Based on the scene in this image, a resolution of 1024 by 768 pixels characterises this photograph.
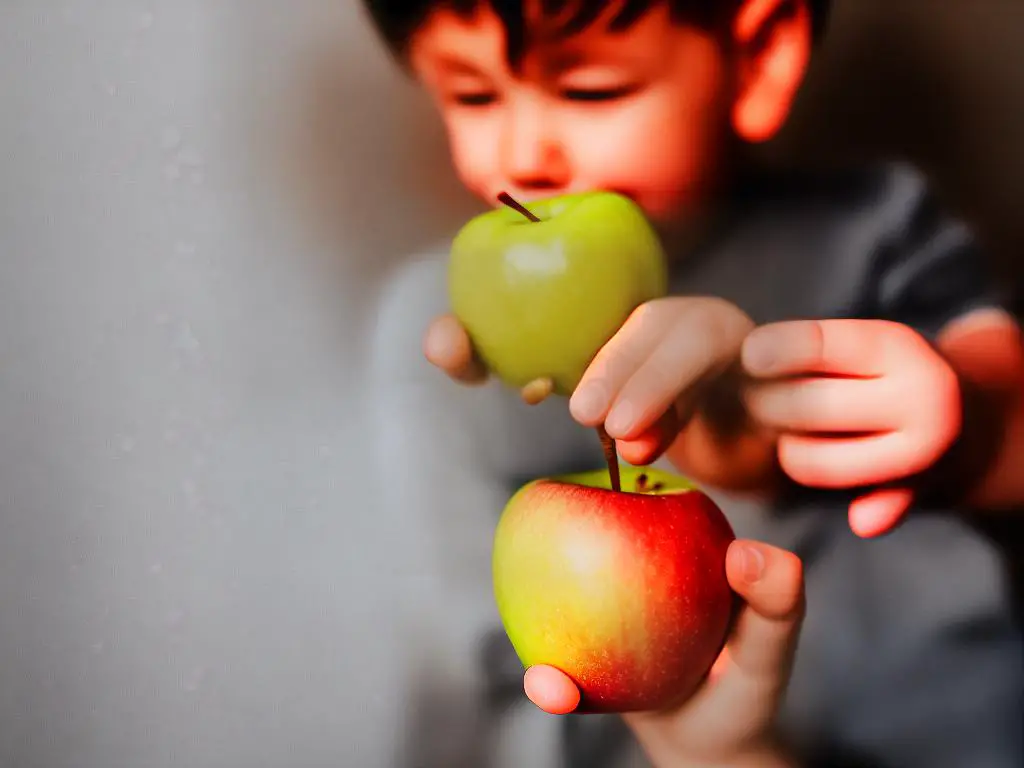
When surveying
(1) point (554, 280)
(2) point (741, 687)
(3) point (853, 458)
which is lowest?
(2) point (741, 687)

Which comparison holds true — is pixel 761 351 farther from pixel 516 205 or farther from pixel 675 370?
pixel 516 205

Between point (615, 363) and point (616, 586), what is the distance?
0.12 m

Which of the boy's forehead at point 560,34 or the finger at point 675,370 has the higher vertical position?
the boy's forehead at point 560,34

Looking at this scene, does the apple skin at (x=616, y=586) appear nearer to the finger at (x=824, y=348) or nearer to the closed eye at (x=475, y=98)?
the finger at (x=824, y=348)

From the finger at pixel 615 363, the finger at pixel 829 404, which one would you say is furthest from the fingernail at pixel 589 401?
the finger at pixel 829 404

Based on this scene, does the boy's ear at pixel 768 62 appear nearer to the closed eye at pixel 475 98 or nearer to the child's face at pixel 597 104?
the child's face at pixel 597 104

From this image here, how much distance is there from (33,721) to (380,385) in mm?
316

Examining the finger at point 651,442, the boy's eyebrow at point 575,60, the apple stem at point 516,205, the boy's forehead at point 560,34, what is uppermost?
the boy's forehead at point 560,34

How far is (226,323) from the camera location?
2.11 ft

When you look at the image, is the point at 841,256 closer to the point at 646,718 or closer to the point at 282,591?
the point at 646,718

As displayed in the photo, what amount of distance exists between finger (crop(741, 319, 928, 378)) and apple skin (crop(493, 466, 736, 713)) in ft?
0.27

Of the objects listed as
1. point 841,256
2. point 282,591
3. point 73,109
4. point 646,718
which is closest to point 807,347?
point 841,256

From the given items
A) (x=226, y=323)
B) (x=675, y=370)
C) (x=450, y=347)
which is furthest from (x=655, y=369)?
(x=226, y=323)

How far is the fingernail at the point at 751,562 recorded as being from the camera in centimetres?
55
